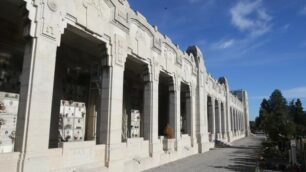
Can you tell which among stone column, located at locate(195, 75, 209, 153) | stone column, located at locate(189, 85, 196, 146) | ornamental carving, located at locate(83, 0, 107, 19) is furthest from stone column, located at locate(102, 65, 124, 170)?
stone column, located at locate(195, 75, 209, 153)

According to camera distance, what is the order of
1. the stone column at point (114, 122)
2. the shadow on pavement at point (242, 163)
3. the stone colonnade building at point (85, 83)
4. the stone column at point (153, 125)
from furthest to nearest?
the stone column at point (153, 125)
the shadow on pavement at point (242, 163)
the stone column at point (114, 122)
the stone colonnade building at point (85, 83)

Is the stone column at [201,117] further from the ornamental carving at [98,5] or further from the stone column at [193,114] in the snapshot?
the ornamental carving at [98,5]

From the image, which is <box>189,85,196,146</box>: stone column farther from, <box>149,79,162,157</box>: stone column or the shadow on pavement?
<box>149,79,162,157</box>: stone column

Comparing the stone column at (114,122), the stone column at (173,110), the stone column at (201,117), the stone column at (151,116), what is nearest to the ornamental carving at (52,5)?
the stone column at (114,122)

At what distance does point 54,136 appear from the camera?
14750mm

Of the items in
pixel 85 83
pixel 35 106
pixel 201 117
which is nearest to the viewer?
pixel 35 106

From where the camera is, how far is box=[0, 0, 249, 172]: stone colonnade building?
8.45 metres

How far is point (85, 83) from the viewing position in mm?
17828

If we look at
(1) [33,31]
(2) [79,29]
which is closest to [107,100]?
(2) [79,29]

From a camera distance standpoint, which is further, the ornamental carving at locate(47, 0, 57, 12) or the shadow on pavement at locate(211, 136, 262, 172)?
the shadow on pavement at locate(211, 136, 262, 172)

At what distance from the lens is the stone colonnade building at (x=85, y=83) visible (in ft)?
27.7

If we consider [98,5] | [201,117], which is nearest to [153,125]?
[98,5]

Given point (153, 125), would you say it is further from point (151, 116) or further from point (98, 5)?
point (98, 5)

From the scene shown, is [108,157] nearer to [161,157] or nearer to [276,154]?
[161,157]
